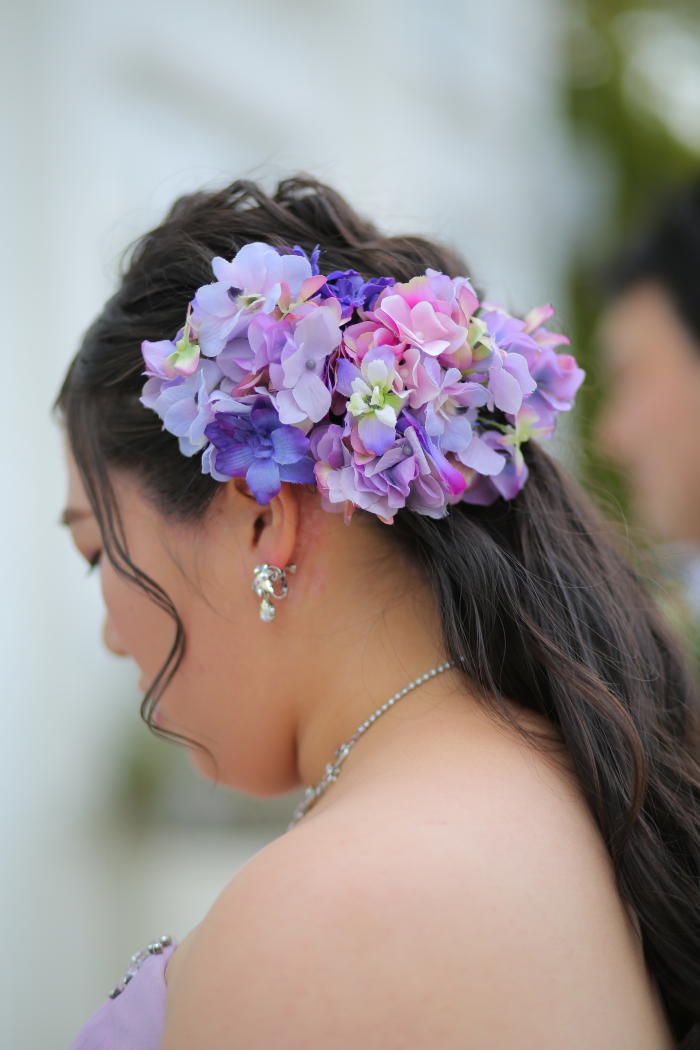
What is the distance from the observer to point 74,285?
3.09 m

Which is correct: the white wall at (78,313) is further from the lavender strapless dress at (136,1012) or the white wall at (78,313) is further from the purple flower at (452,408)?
the lavender strapless dress at (136,1012)

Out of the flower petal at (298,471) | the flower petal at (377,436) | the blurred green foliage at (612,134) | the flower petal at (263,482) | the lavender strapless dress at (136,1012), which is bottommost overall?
the lavender strapless dress at (136,1012)

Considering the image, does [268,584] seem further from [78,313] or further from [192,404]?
[78,313]

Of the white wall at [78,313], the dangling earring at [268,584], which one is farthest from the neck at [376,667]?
the white wall at [78,313]

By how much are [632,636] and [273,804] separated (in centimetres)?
309

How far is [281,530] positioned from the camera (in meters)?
1.11

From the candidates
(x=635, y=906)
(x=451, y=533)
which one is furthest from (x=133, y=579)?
(x=635, y=906)

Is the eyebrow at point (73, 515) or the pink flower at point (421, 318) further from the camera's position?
the eyebrow at point (73, 515)

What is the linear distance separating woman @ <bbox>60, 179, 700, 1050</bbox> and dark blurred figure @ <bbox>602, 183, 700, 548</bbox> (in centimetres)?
179

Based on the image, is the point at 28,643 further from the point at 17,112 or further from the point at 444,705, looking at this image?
the point at 444,705

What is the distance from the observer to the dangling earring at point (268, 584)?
1119 mm

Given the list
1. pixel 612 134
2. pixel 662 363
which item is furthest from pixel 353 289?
pixel 612 134

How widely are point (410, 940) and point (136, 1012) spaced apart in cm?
47

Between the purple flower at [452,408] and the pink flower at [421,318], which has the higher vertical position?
the pink flower at [421,318]
